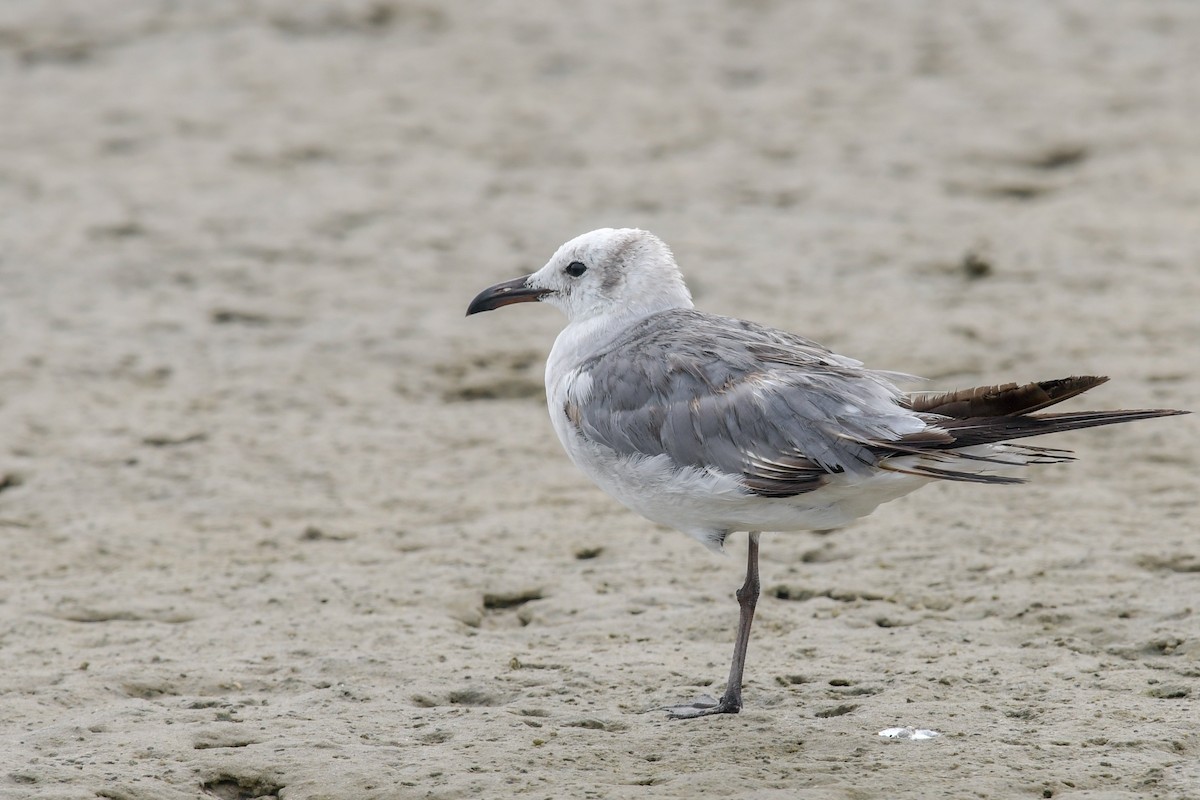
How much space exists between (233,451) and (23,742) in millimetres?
2767

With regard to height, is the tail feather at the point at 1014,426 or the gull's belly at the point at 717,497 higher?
the tail feather at the point at 1014,426

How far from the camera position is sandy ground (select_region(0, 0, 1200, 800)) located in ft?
16.5

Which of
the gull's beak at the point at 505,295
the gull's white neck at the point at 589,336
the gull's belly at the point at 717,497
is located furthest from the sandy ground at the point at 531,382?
the gull's beak at the point at 505,295

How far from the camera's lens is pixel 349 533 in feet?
22.4

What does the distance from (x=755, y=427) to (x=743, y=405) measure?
96 millimetres

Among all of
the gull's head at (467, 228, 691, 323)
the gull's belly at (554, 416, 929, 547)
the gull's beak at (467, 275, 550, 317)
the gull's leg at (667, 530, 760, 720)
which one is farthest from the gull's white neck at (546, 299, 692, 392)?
the gull's leg at (667, 530, 760, 720)

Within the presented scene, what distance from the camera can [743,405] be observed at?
5.10 meters

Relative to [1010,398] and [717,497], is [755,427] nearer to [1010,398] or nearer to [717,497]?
[717,497]

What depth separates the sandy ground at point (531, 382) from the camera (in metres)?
5.03

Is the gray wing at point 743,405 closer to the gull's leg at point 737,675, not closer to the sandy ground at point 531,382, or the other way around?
the gull's leg at point 737,675

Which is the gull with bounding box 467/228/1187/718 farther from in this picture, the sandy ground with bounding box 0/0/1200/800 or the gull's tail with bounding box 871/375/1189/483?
the sandy ground with bounding box 0/0/1200/800

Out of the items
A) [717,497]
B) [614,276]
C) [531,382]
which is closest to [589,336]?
[614,276]

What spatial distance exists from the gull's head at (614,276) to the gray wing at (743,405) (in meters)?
0.31

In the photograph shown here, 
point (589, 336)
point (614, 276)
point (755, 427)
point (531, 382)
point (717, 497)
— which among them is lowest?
point (531, 382)
